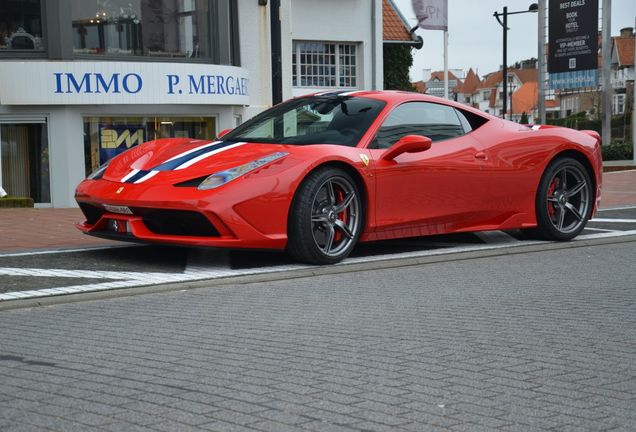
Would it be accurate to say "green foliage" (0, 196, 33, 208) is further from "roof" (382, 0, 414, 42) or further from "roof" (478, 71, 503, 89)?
"roof" (478, 71, 503, 89)

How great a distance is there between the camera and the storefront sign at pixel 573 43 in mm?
29016

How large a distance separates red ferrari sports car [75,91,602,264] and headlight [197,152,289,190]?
0.04 feet

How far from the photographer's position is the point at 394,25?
30078 mm

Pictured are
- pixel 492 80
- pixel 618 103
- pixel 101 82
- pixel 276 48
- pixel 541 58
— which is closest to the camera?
pixel 276 48

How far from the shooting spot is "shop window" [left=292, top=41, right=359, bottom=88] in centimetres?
2488

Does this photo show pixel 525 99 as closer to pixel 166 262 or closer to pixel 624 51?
pixel 624 51

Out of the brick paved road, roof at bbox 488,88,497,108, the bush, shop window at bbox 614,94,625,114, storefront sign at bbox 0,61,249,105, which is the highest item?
roof at bbox 488,88,497,108

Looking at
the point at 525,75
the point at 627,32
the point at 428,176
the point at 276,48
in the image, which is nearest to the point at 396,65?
the point at 276,48

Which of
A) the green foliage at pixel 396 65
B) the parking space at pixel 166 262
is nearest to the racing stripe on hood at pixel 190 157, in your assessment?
the parking space at pixel 166 262

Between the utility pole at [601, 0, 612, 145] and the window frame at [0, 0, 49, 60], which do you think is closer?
the window frame at [0, 0, 49, 60]

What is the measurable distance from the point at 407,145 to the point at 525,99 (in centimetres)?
11067

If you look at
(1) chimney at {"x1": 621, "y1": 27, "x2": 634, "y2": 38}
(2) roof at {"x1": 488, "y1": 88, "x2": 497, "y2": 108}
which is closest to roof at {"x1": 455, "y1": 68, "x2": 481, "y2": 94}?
(2) roof at {"x1": 488, "y1": 88, "x2": 497, "y2": 108}

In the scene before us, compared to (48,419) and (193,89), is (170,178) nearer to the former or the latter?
(48,419)

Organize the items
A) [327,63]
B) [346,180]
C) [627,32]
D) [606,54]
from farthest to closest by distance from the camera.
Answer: [627,32], [606,54], [327,63], [346,180]
